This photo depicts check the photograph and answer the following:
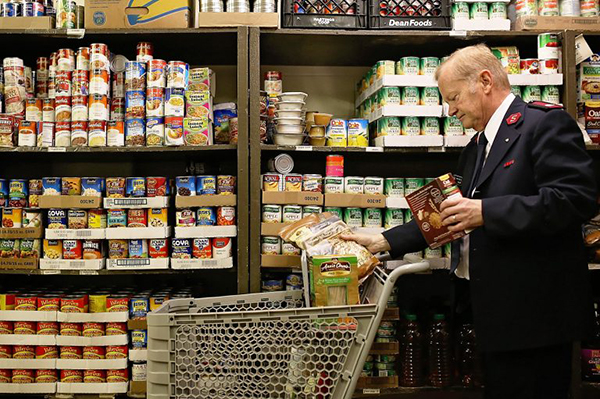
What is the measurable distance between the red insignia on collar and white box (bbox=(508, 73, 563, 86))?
0.76 m

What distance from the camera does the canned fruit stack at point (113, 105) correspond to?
8.41ft

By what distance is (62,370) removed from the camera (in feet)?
8.48

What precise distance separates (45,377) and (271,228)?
4.59 ft

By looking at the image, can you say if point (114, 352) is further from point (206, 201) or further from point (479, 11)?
point (479, 11)

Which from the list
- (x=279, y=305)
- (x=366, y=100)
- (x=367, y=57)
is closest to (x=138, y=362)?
(x=279, y=305)

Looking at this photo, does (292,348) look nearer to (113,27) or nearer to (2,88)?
(113,27)

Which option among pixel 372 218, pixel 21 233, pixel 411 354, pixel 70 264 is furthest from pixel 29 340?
pixel 411 354

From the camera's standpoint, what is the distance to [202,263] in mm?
2566

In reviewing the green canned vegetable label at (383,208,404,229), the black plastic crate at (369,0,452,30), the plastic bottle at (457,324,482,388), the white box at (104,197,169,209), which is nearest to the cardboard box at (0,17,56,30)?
the white box at (104,197,169,209)

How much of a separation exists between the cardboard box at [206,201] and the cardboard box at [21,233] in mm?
759

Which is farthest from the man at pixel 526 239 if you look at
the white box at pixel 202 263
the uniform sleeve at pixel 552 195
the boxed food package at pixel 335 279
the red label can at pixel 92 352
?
the red label can at pixel 92 352

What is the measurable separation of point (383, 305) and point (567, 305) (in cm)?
68

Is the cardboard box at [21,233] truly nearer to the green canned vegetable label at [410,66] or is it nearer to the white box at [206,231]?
the white box at [206,231]

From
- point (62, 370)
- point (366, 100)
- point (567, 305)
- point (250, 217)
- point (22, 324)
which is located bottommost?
point (62, 370)
